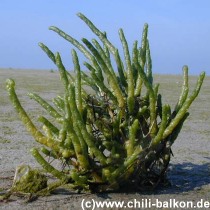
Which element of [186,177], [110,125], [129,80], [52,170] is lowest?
[186,177]

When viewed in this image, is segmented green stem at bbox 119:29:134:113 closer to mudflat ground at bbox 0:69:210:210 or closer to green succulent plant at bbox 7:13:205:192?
green succulent plant at bbox 7:13:205:192

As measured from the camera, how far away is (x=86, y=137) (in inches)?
170

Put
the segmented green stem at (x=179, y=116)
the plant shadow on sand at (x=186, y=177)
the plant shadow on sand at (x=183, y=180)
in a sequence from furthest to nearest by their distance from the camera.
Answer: the plant shadow on sand at (x=186, y=177)
the plant shadow on sand at (x=183, y=180)
the segmented green stem at (x=179, y=116)

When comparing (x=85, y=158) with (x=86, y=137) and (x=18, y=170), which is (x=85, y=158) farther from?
(x=18, y=170)

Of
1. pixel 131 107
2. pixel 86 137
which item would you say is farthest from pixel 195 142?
pixel 86 137

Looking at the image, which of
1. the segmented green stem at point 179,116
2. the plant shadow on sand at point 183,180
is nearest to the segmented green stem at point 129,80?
the segmented green stem at point 179,116

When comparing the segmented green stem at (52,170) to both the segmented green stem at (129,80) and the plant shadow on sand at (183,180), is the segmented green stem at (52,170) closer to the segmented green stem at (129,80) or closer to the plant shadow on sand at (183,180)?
the plant shadow on sand at (183,180)

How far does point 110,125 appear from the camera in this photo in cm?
480

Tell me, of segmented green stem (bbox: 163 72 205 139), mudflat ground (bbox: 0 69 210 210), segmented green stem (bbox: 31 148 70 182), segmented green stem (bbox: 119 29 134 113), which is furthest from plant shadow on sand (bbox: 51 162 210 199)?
segmented green stem (bbox: 119 29 134 113)

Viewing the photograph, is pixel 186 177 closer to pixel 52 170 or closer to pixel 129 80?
pixel 129 80

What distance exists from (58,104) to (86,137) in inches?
28.0

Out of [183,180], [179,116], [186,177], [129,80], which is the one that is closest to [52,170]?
[129,80]

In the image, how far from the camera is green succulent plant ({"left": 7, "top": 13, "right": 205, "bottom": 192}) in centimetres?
440

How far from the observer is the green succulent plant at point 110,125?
4.40m
